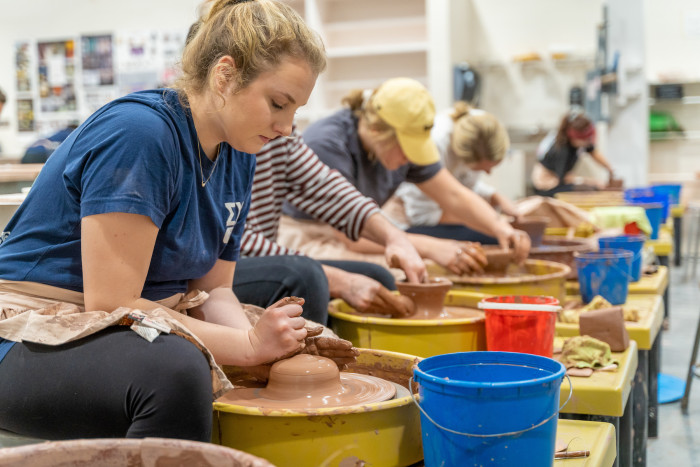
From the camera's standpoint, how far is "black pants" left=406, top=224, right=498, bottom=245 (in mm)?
3941

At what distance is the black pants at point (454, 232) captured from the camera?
394 centimetres

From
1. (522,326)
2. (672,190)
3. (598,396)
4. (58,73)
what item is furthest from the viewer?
(58,73)

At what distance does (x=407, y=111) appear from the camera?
111 inches

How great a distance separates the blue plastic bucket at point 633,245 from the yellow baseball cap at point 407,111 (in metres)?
0.86

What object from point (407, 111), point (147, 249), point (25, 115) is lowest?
point (147, 249)

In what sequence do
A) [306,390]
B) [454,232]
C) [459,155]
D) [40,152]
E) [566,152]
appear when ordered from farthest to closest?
A: [566,152] < [40,152] < [459,155] < [454,232] < [306,390]

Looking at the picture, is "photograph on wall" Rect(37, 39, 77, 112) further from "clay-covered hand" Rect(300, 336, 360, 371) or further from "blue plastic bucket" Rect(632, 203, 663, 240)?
"clay-covered hand" Rect(300, 336, 360, 371)

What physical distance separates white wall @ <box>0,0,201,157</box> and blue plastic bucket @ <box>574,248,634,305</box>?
734cm

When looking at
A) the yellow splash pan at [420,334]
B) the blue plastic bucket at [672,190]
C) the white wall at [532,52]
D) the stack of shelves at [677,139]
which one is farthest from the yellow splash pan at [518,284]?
the stack of shelves at [677,139]

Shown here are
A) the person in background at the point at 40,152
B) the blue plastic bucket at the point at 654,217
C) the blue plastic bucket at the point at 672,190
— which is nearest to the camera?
the blue plastic bucket at the point at 654,217

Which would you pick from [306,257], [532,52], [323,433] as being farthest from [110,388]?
[532,52]

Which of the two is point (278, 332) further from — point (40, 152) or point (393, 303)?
point (40, 152)

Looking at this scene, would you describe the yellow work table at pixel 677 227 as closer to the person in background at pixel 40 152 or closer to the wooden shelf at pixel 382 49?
the wooden shelf at pixel 382 49

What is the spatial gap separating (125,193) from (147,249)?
111 millimetres
